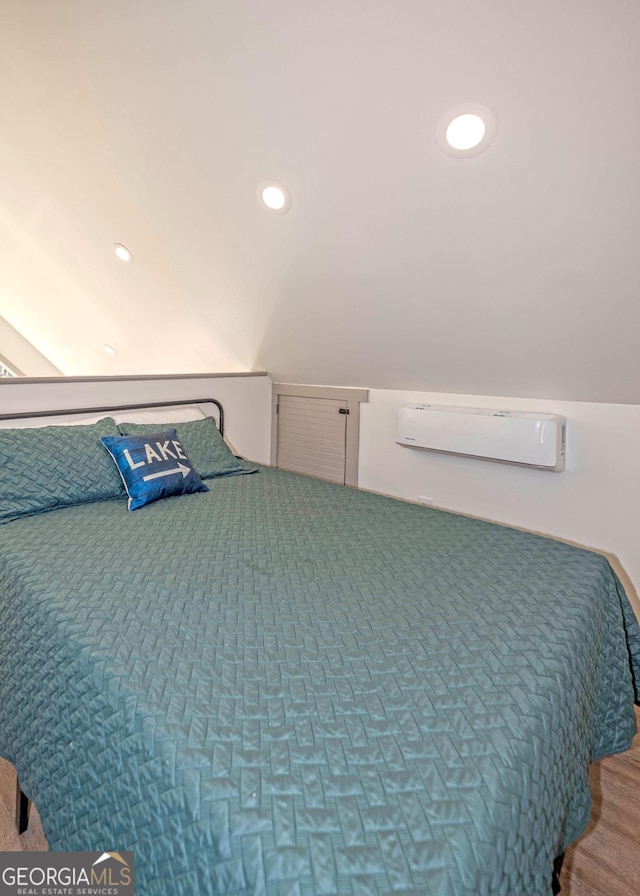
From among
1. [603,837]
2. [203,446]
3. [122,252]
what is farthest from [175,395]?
[603,837]

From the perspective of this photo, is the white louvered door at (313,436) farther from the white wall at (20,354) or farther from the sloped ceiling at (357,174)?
the white wall at (20,354)

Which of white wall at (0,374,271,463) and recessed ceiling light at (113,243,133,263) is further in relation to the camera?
recessed ceiling light at (113,243,133,263)

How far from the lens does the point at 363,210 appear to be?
2041mm

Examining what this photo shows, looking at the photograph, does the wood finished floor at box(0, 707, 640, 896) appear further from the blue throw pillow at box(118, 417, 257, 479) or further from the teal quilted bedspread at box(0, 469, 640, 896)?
the blue throw pillow at box(118, 417, 257, 479)

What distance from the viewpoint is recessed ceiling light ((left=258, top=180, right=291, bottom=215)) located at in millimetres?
2146

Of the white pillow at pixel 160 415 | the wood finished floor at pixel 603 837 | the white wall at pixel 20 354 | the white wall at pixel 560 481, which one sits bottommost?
the wood finished floor at pixel 603 837

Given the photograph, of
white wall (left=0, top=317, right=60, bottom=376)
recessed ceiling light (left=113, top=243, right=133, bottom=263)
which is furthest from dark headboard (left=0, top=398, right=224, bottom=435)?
white wall (left=0, top=317, right=60, bottom=376)

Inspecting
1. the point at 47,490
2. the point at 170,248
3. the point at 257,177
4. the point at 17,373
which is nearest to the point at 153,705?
→ the point at 47,490

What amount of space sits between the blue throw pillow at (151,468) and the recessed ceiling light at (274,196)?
1120 mm

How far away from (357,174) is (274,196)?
44cm

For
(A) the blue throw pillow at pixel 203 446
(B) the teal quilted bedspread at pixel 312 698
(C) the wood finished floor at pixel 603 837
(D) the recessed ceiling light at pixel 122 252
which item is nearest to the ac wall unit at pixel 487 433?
(B) the teal quilted bedspread at pixel 312 698

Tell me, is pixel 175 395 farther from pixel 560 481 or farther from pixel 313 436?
pixel 560 481

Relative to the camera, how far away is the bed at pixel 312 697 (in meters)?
0.78

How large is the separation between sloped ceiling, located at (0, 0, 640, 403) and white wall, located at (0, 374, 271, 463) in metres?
0.40
